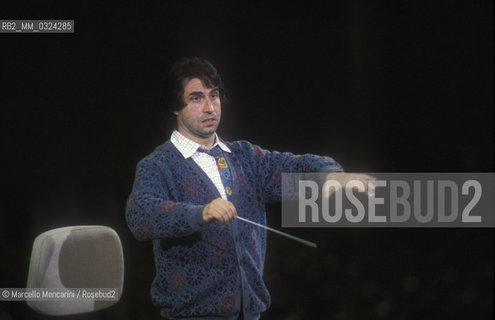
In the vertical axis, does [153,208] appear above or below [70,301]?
above

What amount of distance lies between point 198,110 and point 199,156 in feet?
0.43

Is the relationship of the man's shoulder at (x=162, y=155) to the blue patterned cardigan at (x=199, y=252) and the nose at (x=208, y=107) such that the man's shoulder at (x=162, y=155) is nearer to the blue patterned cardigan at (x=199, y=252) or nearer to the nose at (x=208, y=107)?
the blue patterned cardigan at (x=199, y=252)

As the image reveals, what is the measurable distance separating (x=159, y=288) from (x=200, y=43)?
88cm

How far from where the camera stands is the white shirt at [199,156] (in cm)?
171

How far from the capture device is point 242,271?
65.4 inches

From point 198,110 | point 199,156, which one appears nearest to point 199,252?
point 199,156

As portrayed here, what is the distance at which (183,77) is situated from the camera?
1724 millimetres

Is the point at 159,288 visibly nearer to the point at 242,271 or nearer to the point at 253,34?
the point at 242,271

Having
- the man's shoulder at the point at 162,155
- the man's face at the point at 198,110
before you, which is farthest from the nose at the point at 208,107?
the man's shoulder at the point at 162,155

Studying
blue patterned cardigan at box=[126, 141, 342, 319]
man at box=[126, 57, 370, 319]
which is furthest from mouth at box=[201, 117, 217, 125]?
blue patterned cardigan at box=[126, 141, 342, 319]

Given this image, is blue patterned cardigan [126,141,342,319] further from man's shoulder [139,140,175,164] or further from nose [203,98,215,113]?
nose [203,98,215,113]

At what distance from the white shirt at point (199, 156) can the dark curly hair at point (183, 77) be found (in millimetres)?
89

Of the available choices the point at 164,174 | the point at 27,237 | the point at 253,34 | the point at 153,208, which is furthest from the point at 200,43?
the point at 27,237

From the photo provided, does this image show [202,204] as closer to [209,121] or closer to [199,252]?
[199,252]
